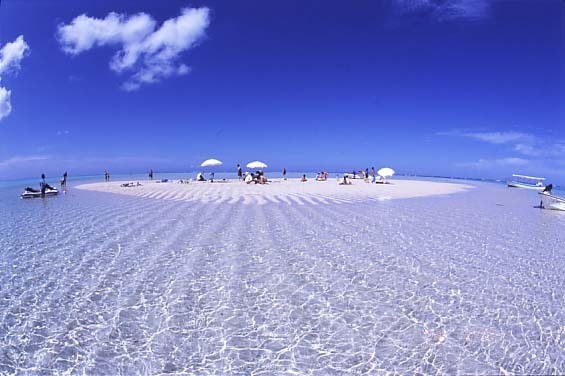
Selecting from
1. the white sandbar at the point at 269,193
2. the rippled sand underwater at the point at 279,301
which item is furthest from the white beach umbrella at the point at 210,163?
the rippled sand underwater at the point at 279,301

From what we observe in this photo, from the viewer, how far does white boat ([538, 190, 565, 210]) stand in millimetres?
18406

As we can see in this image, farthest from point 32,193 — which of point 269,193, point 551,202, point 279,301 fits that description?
point 551,202

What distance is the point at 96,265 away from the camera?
7.90 meters

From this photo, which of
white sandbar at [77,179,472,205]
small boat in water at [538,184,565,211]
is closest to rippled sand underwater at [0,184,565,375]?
Result: white sandbar at [77,179,472,205]

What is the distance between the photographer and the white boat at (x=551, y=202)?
60.4 feet

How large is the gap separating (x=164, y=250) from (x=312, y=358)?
609 cm

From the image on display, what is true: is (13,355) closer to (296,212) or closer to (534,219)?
(296,212)

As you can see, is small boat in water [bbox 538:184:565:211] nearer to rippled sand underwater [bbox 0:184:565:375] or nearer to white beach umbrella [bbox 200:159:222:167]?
rippled sand underwater [bbox 0:184:565:375]

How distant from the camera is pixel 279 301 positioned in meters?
6.03

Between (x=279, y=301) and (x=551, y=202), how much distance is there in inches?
797

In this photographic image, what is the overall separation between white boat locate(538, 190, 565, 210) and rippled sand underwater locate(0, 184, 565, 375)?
30.4ft

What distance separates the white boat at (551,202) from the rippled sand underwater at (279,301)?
9268mm

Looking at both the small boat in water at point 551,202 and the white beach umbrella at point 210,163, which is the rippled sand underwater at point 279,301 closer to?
the small boat in water at point 551,202

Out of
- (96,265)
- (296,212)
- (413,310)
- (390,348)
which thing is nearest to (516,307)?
(413,310)
